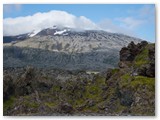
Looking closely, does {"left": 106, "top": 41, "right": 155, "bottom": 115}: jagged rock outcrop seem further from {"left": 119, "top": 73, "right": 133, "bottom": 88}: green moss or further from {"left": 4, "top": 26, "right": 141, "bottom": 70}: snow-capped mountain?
{"left": 4, "top": 26, "right": 141, "bottom": 70}: snow-capped mountain

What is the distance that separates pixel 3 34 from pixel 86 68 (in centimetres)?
165

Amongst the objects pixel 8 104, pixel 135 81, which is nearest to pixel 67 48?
pixel 135 81

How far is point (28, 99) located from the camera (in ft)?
24.5

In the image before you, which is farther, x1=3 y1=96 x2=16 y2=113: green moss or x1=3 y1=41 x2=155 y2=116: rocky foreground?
x1=3 y1=96 x2=16 y2=113: green moss

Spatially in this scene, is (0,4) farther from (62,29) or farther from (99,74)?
(99,74)

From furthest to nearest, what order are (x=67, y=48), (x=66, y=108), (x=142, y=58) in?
(x=67, y=48) < (x=66, y=108) < (x=142, y=58)

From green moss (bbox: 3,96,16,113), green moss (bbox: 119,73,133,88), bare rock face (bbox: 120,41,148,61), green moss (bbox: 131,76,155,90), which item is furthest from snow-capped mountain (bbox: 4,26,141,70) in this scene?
green moss (bbox: 3,96,16,113)

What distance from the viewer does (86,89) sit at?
7.50 metres

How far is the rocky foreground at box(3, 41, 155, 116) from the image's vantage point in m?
7.36

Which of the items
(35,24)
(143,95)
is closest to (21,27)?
(35,24)

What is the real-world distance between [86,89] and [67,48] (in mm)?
836

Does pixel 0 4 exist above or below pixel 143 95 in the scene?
above

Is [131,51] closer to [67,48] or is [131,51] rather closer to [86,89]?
[86,89]

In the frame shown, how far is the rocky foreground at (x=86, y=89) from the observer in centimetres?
736
